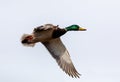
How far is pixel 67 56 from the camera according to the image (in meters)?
26.2

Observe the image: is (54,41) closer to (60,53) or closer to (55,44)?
(55,44)

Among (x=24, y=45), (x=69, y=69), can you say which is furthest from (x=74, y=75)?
(x=24, y=45)

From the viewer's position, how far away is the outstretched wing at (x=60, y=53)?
25828 mm

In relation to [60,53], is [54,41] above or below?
above

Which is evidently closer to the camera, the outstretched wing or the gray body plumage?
the gray body plumage

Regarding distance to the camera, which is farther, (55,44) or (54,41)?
(55,44)

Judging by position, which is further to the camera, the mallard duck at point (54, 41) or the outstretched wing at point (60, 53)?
the outstretched wing at point (60, 53)

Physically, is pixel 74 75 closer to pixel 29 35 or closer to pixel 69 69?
pixel 69 69

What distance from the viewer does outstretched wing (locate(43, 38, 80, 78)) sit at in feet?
84.7

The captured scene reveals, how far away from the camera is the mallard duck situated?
24828 mm

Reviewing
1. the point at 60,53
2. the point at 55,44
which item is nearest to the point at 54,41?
the point at 55,44

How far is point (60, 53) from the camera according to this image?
26.3 meters

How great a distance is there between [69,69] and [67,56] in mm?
613

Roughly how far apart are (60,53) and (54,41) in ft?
1.62
